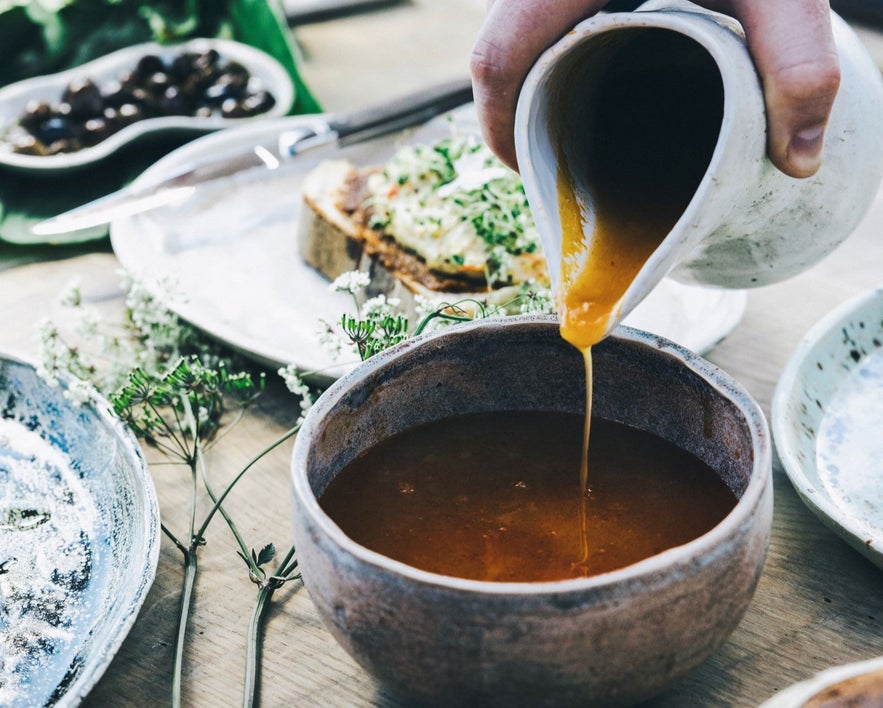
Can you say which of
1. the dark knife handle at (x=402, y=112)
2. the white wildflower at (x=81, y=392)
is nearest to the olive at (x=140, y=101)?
the dark knife handle at (x=402, y=112)

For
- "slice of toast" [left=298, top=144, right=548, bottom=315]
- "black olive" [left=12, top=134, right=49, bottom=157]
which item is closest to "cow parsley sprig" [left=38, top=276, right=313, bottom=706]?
"slice of toast" [left=298, top=144, right=548, bottom=315]

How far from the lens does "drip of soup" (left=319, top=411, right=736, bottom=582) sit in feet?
3.08

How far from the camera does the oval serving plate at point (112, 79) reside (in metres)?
2.21

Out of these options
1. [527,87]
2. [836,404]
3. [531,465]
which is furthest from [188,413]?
[836,404]

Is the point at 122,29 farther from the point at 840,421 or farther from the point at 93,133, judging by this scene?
the point at 840,421

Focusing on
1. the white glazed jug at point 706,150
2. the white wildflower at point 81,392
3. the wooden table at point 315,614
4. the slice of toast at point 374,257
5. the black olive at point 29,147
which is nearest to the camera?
the white glazed jug at point 706,150

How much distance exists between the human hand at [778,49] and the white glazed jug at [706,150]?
16 millimetres

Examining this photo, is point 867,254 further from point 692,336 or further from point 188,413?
point 188,413

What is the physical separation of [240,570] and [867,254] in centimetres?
136

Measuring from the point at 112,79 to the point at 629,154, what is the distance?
71.4 inches

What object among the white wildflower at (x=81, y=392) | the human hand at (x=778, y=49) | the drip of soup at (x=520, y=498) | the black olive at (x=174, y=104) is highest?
the human hand at (x=778, y=49)

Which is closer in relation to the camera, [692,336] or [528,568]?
[528,568]

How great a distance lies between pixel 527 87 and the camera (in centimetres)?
99

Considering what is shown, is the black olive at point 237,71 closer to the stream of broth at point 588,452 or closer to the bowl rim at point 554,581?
the stream of broth at point 588,452
